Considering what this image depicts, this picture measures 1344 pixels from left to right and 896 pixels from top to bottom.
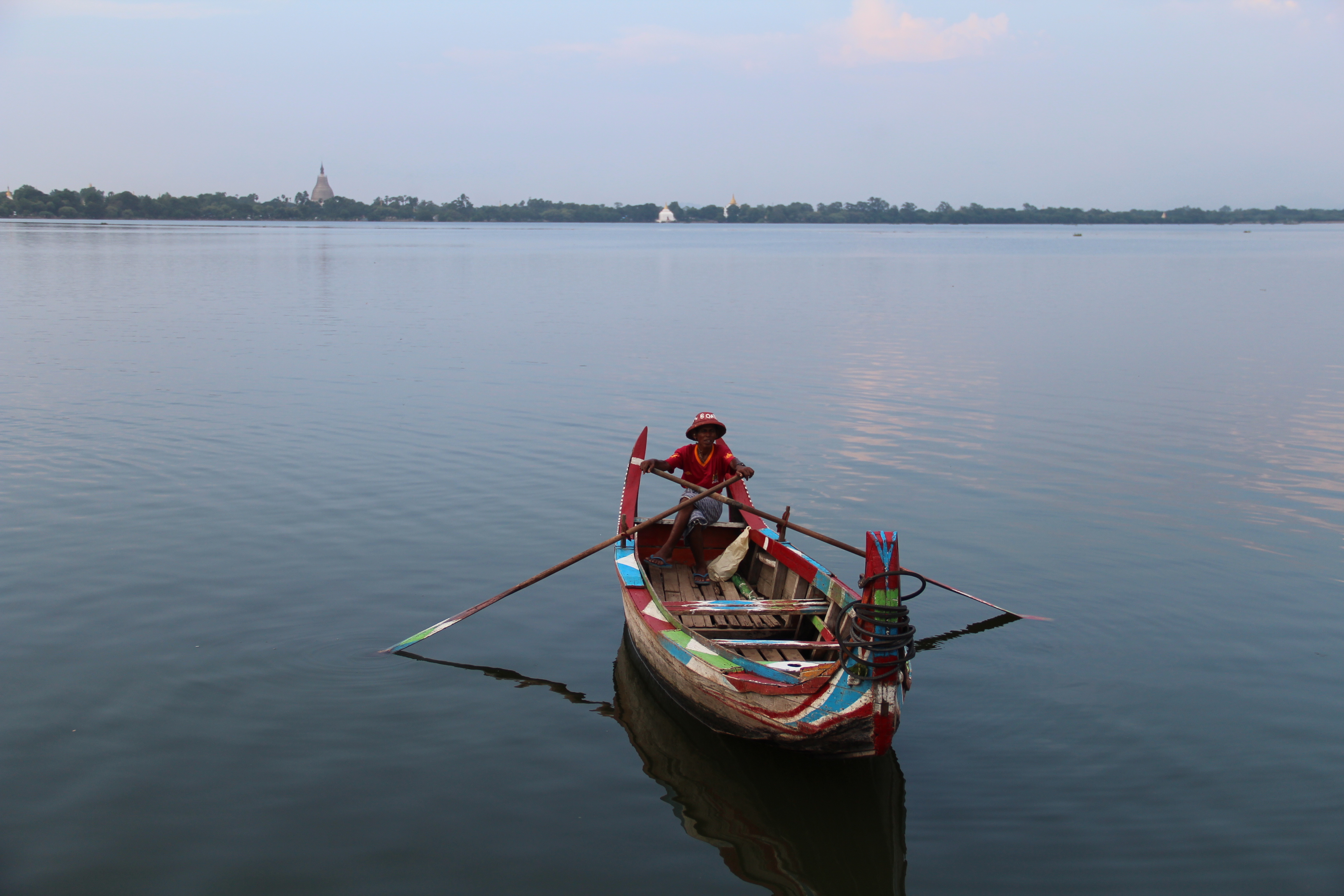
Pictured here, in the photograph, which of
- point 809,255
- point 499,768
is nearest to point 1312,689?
point 499,768

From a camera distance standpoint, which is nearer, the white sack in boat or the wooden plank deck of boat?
the wooden plank deck of boat

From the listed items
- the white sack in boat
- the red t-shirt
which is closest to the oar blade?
the white sack in boat

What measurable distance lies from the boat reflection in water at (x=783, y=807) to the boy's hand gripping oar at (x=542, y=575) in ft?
5.55

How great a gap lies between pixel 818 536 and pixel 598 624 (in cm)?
241

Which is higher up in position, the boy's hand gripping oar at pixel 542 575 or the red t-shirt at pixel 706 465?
the red t-shirt at pixel 706 465

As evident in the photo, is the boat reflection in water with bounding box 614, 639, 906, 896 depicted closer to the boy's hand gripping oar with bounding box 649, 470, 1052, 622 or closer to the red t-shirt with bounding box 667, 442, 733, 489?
the boy's hand gripping oar with bounding box 649, 470, 1052, 622

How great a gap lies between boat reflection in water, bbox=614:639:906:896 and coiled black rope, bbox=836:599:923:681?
0.98 metres

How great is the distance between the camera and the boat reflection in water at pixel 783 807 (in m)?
6.12

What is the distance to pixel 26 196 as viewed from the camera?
6137 inches

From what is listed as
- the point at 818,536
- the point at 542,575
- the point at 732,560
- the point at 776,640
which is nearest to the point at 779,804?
the point at 776,640

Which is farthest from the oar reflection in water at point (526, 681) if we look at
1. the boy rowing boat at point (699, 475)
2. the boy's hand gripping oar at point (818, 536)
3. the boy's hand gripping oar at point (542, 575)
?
the boy rowing boat at point (699, 475)

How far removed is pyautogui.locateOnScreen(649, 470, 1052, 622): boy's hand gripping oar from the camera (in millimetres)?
8406

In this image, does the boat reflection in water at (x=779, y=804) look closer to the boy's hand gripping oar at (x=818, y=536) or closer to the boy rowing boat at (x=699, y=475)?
the boy's hand gripping oar at (x=818, y=536)

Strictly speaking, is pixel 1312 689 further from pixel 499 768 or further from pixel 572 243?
pixel 572 243
